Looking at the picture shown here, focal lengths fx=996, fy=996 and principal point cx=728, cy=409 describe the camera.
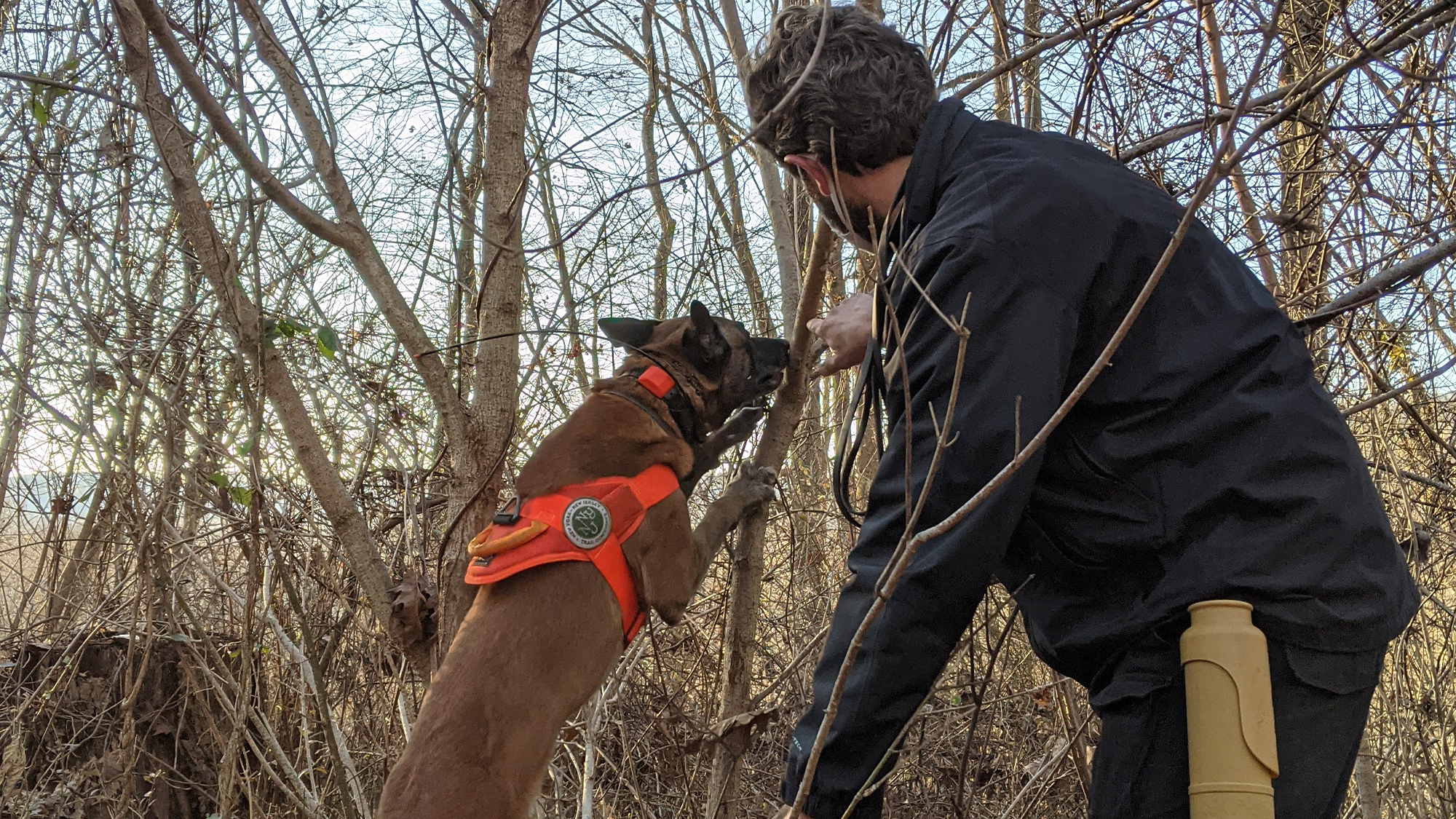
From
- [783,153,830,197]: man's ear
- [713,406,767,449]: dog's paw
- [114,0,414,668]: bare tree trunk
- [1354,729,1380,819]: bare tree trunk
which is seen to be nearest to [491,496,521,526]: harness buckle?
[114,0,414,668]: bare tree trunk

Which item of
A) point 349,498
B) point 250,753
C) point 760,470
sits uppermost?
point 760,470

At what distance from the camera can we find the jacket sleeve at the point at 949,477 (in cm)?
146

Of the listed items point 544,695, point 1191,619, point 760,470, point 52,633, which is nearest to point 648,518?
point 760,470

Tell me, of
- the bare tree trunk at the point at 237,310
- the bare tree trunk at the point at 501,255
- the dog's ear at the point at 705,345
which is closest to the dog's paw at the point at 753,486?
the dog's ear at the point at 705,345

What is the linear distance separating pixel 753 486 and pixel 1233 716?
2.45 metres

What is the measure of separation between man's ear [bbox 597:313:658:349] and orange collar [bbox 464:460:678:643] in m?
0.75

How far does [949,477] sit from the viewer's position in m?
1.49

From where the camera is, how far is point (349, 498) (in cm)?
294

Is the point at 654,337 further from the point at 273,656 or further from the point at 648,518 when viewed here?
the point at 273,656

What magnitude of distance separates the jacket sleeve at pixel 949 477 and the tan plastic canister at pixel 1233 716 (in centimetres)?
32

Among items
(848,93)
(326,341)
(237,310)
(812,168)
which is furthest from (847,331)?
(326,341)

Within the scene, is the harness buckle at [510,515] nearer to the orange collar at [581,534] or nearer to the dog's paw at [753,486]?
the orange collar at [581,534]

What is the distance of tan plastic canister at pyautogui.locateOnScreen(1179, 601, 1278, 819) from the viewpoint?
1.42 m

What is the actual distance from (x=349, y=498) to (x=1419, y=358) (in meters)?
4.02
